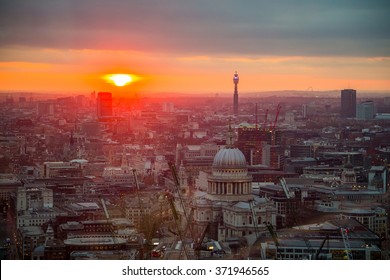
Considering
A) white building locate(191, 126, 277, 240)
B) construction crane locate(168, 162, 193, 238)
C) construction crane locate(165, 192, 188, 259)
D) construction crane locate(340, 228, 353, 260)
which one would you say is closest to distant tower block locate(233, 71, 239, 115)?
white building locate(191, 126, 277, 240)

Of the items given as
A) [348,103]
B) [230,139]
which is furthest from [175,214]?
[348,103]

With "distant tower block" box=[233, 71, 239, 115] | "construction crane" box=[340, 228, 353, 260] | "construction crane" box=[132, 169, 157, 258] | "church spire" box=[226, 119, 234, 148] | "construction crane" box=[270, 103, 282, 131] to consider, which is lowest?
"construction crane" box=[132, 169, 157, 258]

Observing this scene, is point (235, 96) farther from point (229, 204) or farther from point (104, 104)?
point (104, 104)

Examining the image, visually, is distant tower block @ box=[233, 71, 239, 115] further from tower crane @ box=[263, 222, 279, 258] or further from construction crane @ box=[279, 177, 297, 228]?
tower crane @ box=[263, 222, 279, 258]

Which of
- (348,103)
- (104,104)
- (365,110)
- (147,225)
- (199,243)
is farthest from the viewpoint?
(104,104)

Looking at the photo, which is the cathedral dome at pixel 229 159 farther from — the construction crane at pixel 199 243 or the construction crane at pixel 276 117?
the construction crane at pixel 199 243

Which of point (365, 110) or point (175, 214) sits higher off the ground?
point (365, 110)
